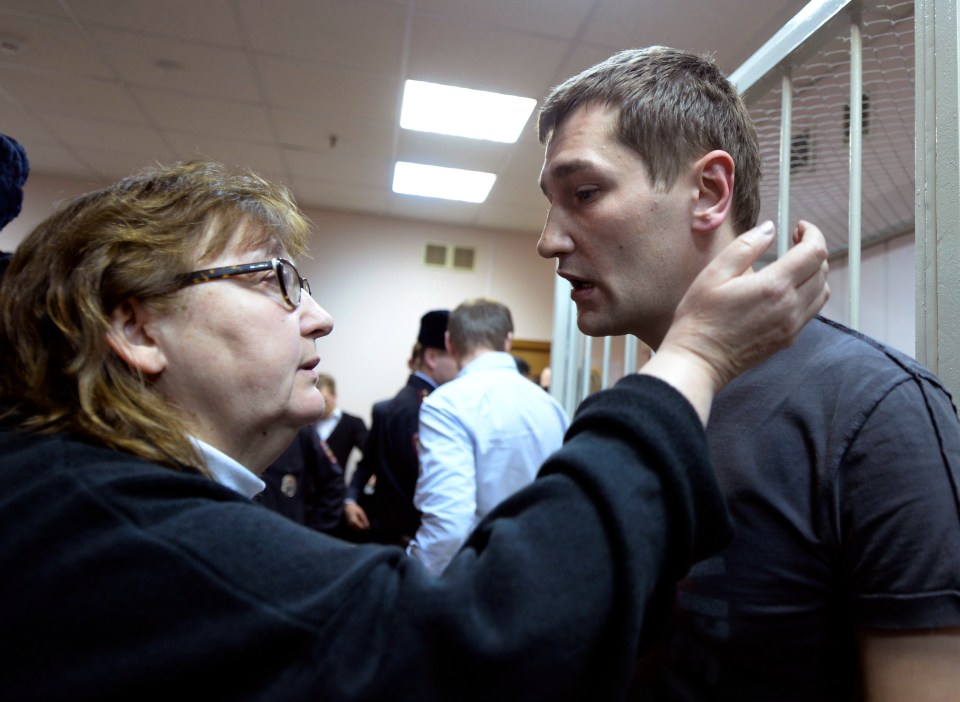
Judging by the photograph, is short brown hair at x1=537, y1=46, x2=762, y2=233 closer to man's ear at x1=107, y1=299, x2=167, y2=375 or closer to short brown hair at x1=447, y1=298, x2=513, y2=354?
man's ear at x1=107, y1=299, x2=167, y2=375

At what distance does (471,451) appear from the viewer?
6.97 feet

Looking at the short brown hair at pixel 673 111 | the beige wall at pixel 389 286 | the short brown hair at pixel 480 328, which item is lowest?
the short brown hair at pixel 480 328

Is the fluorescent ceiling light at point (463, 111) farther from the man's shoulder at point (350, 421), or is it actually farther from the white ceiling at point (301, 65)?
the man's shoulder at point (350, 421)

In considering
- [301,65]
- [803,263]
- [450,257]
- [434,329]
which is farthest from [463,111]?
[803,263]

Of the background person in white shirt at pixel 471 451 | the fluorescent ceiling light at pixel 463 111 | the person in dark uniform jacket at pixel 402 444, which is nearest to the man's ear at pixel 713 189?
the background person in white shirt at pixel 471 451

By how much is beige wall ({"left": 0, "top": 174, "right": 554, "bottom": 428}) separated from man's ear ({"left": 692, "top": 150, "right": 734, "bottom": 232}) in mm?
5441

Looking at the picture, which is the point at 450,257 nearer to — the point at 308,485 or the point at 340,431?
the point at 340,431

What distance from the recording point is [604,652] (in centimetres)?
56

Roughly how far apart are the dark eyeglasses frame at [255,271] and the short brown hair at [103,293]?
0.6 inches

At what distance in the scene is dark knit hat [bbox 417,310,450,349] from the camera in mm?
3125

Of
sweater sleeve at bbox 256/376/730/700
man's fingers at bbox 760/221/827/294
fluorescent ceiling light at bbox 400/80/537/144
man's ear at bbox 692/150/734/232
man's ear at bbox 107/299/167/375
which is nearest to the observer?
sweater sleeve at bbox 256/376/730/700

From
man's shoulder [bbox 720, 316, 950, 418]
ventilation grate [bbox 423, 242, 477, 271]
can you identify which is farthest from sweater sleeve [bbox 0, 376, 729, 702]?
ventilation grate [bbox 423, 242, 477, 271]

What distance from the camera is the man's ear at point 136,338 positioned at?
2.60 ft

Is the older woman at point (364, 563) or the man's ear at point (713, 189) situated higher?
the man's ear at point (713, 189)
